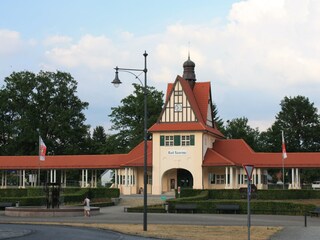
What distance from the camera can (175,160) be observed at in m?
62.2

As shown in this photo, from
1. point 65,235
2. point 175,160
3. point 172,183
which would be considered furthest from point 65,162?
point 65,235

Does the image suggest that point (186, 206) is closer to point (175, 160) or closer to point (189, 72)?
point (175, 160)

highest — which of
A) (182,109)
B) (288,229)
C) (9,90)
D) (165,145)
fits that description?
(9,90)

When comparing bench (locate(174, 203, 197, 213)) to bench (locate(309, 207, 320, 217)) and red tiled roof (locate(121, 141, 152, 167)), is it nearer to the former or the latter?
bench (locate(309, 207, 320, 217))

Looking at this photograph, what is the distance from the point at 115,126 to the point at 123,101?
153 inches

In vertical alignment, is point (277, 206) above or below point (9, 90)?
below

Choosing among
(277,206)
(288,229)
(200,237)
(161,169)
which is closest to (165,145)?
(161,169)

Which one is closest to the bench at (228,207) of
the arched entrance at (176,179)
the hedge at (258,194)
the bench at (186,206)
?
the bench at (186,206)

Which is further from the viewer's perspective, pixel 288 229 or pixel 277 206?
pixel 277 206

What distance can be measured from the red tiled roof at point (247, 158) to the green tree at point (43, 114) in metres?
26.5

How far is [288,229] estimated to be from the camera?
2667 centimetres

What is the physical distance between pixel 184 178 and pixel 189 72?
1324cm

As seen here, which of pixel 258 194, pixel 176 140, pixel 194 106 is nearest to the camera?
pixel 258 194

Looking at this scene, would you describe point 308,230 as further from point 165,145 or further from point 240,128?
point 240,128
